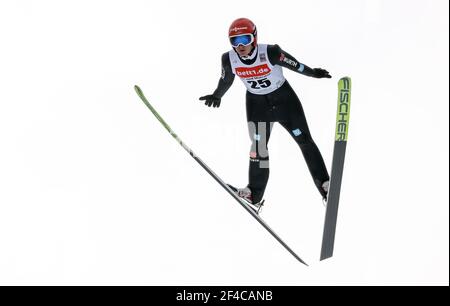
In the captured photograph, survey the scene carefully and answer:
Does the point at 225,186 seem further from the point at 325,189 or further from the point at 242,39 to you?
the point at 242,39

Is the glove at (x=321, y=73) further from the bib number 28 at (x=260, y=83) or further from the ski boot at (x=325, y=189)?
the ski boot at (x=325, y=189)

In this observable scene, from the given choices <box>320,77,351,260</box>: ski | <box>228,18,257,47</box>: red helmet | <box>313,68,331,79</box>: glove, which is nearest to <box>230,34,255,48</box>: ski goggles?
<box>228,18,257,47</box>: red helmet

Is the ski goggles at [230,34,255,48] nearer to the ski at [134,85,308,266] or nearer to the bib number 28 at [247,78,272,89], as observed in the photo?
the bib number 28 at [247,78,272,89]

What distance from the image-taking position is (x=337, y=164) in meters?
4.31

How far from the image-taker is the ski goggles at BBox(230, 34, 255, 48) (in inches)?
165

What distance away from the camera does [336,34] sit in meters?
7.13

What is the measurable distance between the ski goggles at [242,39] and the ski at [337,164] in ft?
2.65

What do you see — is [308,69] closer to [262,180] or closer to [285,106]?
[285,106]

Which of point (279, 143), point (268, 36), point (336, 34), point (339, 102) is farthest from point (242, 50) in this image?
point (336, 34)

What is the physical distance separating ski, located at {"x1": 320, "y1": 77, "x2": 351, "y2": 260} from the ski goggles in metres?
0.81

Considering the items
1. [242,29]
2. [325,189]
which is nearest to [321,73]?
[242,29]

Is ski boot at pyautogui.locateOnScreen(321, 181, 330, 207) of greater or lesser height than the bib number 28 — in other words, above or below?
below

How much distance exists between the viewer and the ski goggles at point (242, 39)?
4.20m

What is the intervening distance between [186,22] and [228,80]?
11.6 ft
